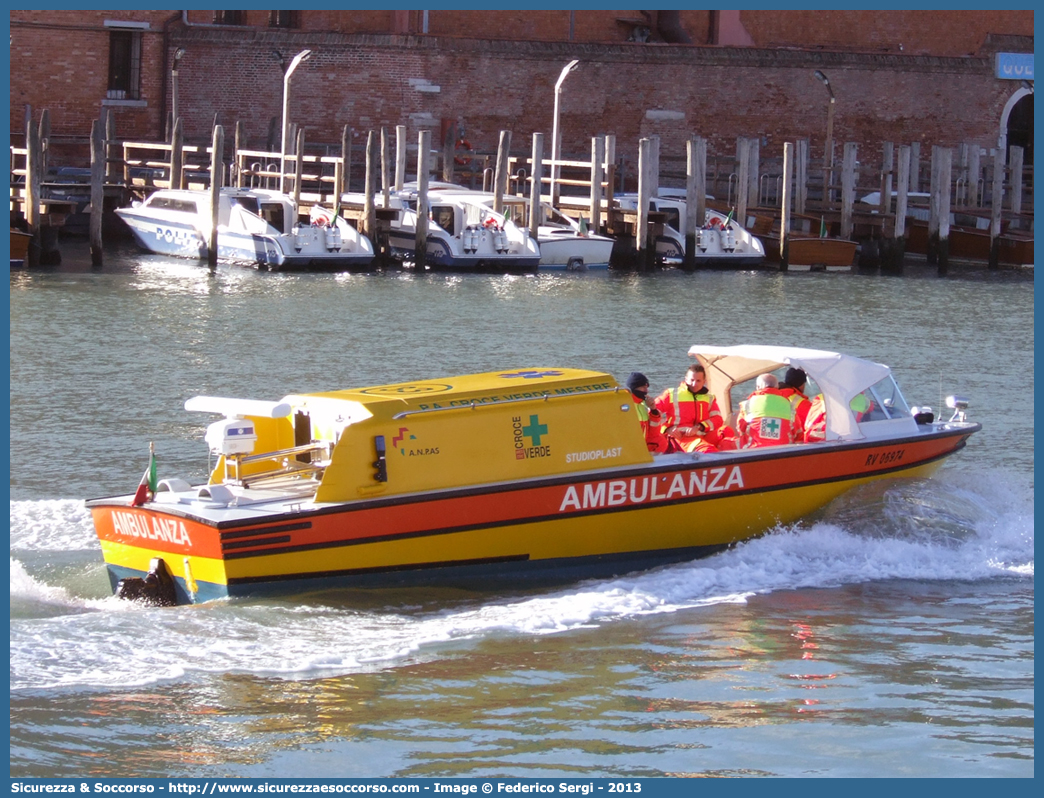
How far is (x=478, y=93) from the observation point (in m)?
40.5

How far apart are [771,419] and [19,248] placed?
20.5m

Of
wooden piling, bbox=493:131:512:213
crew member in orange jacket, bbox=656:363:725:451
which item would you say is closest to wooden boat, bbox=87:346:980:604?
crew member in orange jacket, bbox=656:363:725:451

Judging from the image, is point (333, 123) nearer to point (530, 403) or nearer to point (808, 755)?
point (530, 403)

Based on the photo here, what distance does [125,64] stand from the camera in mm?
38031

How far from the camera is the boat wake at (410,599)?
28.9ft

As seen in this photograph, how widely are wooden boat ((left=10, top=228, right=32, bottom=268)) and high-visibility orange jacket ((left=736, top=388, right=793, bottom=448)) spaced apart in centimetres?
1999

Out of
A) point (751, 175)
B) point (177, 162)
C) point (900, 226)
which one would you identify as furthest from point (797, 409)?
point (751, 175)

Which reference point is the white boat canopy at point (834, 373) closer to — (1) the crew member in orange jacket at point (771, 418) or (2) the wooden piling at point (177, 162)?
(1) the crew member in orange jacket at point (771, 418)

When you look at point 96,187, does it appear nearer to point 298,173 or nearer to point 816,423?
point 298,173

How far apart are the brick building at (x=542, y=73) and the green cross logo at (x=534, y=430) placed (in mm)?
28329

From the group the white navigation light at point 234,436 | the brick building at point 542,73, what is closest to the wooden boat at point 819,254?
the brick building at point 542,73

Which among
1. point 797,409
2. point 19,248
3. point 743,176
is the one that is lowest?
point 797,409
